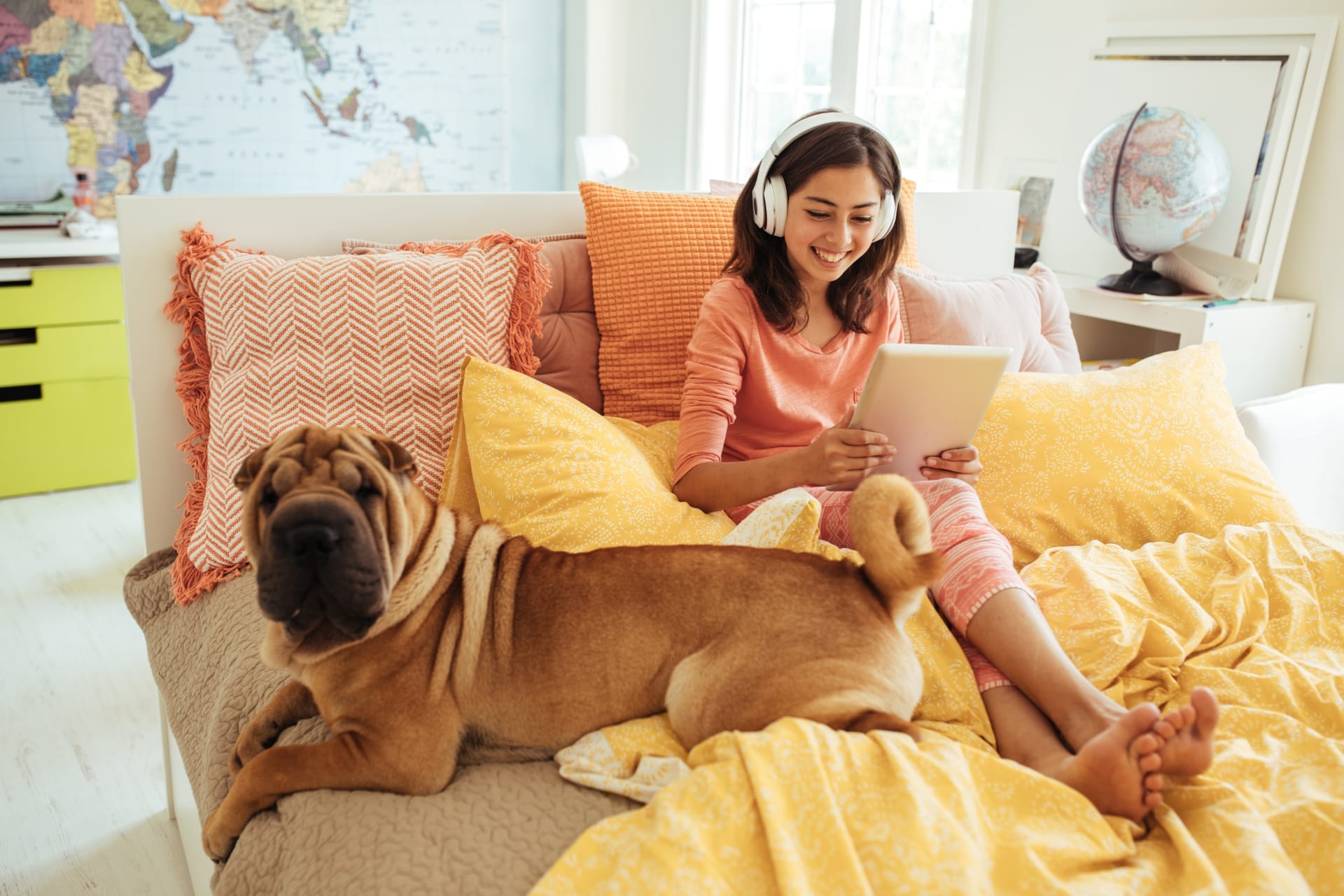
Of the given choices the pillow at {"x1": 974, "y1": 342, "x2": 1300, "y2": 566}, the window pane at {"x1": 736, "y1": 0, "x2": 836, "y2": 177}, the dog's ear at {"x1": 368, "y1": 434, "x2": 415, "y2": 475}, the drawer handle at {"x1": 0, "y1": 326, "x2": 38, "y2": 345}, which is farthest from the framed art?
the drawer handle at {"x1": 0, "y1": 326, "x2": 38, "y2": 345}

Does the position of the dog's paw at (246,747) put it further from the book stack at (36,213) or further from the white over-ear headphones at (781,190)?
the book stack at (36,213)

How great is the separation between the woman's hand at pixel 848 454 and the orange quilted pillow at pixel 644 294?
43cm

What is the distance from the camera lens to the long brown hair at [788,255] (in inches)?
62.0

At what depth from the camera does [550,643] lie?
112 cm

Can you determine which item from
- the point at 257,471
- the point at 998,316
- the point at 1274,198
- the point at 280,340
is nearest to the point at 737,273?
the point at 998,316

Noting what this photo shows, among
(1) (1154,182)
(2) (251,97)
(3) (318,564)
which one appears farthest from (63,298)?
(1) (1154,182)

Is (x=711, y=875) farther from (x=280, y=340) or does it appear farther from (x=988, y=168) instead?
(x=988, y=168)

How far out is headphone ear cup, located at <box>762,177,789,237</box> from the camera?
1.60 meters

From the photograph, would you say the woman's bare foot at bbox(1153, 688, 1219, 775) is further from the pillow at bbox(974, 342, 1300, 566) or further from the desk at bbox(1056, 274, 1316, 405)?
the desk at bbox(1056, 274, 1316, 405)

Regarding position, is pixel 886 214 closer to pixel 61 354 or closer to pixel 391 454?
pixel 391 454

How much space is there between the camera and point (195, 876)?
1.57 metres

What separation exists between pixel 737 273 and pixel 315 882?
3.63 feet

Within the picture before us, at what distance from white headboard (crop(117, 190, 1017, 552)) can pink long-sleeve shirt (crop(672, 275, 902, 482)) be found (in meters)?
0.46

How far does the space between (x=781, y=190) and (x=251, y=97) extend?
110 inches
